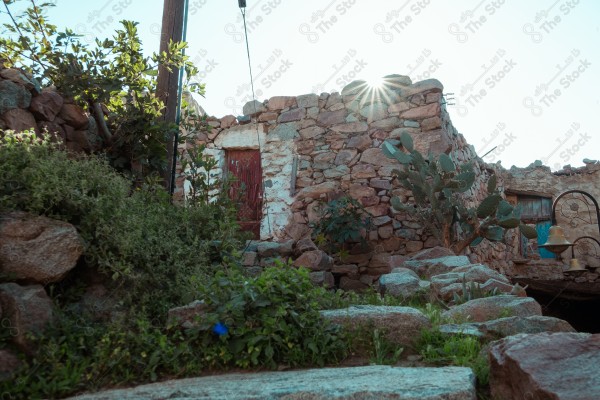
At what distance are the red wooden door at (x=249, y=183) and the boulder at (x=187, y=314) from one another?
14.7ft

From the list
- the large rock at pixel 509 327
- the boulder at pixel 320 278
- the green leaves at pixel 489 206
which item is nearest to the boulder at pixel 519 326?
the large rock at pixel 509 327

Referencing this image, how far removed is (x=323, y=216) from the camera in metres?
6.72

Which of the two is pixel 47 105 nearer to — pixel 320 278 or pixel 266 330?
pixel 266 330

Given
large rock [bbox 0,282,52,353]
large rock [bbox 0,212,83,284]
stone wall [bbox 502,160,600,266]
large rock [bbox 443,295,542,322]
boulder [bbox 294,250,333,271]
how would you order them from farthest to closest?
stone wall [bbox 502,160,600,266]
boulder [bbox 294,250,333,271]
large rock [bbox 443,295,542,322]
large rock [bbox 0,212,83,284]
large rock [bbox 0,282,52,353]

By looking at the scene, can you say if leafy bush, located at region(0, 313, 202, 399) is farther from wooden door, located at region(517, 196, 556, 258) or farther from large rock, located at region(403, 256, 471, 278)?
wooden door, located at region(517, 196, 556, 258)

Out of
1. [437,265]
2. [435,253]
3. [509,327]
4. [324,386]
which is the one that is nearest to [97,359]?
[324,386]

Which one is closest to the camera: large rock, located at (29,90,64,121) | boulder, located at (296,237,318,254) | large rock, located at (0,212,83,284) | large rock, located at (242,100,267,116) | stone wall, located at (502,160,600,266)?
large rock, located at (0,212,83,284)

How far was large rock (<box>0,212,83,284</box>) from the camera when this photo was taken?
110 inches

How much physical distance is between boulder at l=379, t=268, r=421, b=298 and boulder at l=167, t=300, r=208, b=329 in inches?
84.7

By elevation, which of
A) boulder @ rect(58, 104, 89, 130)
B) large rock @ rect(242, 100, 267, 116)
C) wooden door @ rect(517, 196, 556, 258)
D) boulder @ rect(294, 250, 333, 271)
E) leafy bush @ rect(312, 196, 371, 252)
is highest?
large rock @ rect(242, 100, 267, 116)

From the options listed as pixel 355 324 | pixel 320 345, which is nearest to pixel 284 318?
pixel 320 345

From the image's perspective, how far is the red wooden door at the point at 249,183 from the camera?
7512 millimetres

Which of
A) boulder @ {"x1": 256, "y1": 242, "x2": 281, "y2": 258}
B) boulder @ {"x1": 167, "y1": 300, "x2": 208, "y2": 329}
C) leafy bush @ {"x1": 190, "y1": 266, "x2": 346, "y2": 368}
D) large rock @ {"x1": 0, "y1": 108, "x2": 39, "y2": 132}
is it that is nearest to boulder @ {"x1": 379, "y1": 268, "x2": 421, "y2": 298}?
boulder @ {"x1": 256, "y1": 242, "x2": 281, "y2": 258}

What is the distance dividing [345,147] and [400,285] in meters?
3.10
